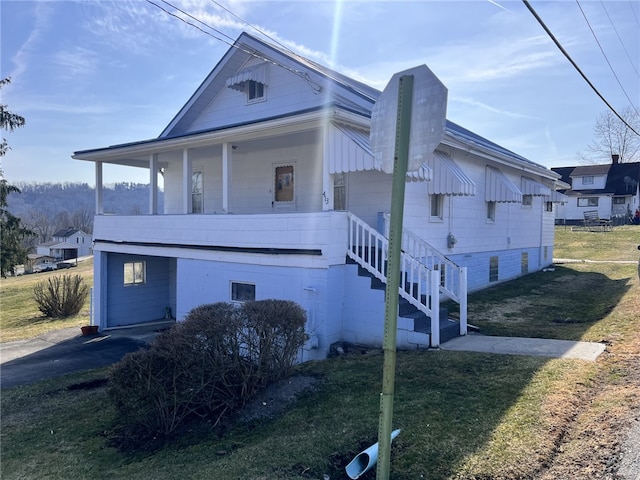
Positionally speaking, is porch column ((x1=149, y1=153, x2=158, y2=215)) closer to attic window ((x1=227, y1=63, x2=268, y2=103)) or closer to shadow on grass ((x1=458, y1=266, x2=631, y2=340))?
attic window ((x1=227, y1=63, x2=268, y2=103))

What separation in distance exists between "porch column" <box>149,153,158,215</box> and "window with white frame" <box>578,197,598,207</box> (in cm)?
4325

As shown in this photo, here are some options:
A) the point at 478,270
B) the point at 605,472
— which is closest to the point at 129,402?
the point at 605,472

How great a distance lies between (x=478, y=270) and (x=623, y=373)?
941 cm

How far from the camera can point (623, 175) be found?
43.0 meters

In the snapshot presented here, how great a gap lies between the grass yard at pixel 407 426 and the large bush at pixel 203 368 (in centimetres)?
35

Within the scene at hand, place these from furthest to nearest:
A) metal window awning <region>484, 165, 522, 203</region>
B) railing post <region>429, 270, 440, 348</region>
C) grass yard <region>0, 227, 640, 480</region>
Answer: metal window awning <region>484, 165, 522, 203</region>
railing post <region>429, 270, 440, 348</region>
grass yard <region>0, 227, 640, 480</region>

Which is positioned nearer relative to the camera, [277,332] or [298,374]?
[277,332]

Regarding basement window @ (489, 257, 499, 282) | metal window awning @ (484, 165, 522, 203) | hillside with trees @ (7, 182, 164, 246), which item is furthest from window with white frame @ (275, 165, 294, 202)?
hillside with trees @ (7, 182, 164, 246)

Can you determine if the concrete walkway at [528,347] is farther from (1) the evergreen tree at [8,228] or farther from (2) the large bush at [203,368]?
(1) the evergreen tree at [8,228]

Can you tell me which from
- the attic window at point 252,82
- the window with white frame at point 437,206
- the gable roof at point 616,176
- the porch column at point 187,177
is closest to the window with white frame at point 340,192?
the window with white frame at point 437,206

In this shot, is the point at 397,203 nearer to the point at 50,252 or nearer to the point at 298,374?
the point at 298,374

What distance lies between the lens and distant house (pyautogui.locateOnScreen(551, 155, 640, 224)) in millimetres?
42312

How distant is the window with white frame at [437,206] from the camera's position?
12.3 m

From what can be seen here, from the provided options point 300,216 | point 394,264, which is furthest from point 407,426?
point 300,216
